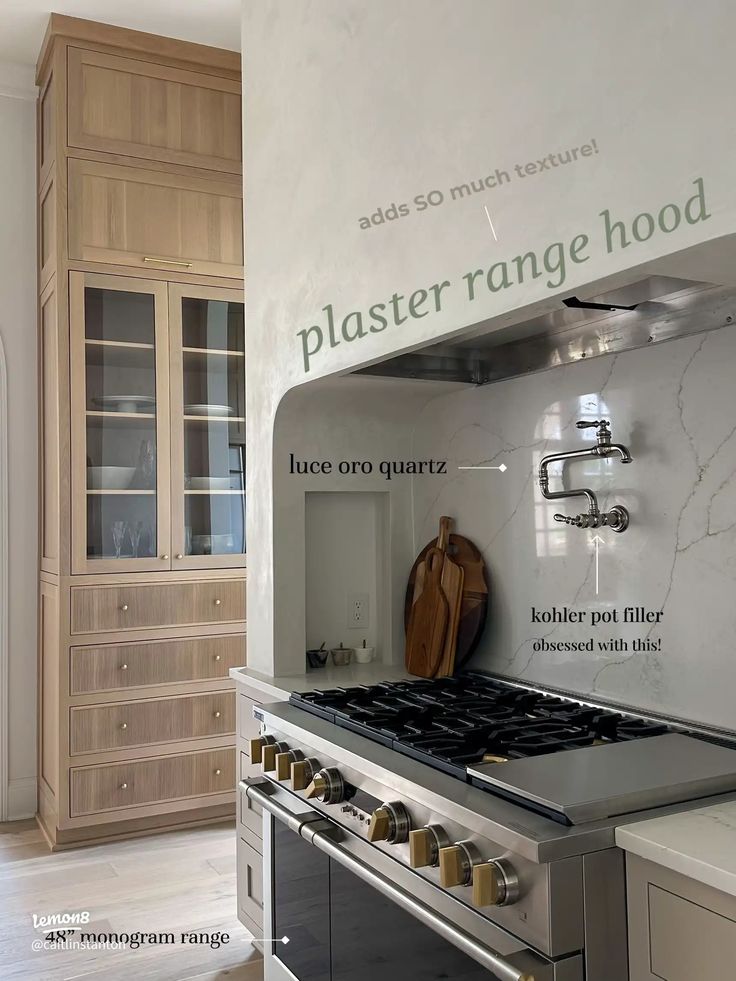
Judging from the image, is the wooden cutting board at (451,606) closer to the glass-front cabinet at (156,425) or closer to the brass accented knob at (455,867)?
the brass accented knob at (455,867)

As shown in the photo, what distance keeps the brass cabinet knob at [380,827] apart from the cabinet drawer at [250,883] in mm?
1075

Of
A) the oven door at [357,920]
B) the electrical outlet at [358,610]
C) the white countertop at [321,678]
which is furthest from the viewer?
the electrical outlet at [358,610]

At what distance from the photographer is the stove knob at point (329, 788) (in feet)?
6.11

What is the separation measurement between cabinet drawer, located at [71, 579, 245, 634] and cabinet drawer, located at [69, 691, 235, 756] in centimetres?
32

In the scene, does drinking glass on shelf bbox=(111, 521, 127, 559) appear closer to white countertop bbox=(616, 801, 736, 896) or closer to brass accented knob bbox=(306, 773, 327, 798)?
brass accented knob bbox=(306, 773, 327, 798)

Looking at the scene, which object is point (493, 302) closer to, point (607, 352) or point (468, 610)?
point (607, 352)

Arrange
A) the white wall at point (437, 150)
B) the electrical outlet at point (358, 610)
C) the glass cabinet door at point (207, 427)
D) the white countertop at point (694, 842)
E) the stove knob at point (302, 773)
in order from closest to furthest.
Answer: the white countertop at point (694, 842)
the white wall at point (437, 150)
the stove knob at point (302, 773)
the electrical outlet at point (358, 610)
the glass cabinet door at point (207, 427)

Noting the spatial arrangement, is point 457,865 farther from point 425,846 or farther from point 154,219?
point 154,219

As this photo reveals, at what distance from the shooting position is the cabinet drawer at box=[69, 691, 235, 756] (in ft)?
11.7

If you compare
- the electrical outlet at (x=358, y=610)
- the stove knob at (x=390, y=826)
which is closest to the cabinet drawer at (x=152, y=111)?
the electrical outlet at (x=358, y=610)

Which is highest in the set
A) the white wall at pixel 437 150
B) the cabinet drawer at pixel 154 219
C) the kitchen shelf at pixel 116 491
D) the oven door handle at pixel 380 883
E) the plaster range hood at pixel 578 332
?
the cabinet drawer at pixel 154 219

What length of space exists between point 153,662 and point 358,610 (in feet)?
4.16

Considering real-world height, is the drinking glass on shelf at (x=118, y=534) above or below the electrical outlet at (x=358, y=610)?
above

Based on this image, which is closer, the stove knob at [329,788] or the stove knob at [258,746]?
the stove knob at [329,788]
